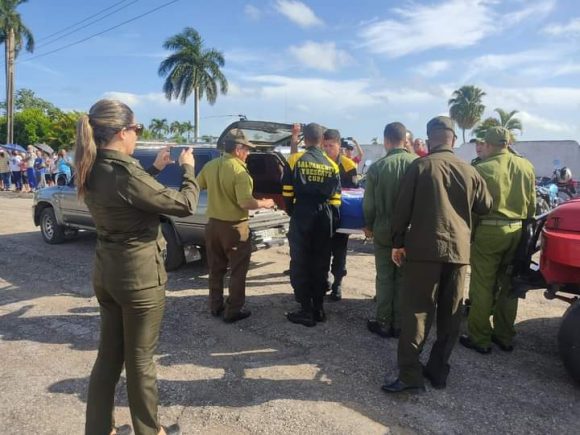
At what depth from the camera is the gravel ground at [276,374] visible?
126 inches

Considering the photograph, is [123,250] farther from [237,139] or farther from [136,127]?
[237,139]

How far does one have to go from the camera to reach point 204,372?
391 centimetres

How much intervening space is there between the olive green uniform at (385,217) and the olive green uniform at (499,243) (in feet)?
2.36

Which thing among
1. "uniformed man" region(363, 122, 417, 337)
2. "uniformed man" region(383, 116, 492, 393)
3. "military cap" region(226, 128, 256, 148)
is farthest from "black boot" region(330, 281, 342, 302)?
"uniformed man" region(383, 116, 492, 393)

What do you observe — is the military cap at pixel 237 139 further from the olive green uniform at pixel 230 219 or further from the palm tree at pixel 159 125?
the palm tree at pixel 159 125

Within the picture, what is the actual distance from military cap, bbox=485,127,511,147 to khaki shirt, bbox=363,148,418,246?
2.34 feet

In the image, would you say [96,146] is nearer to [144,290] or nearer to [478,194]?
[144,290]

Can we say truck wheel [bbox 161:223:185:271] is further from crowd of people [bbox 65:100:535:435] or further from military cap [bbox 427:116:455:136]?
military cap [bbox 427:116:455:136]

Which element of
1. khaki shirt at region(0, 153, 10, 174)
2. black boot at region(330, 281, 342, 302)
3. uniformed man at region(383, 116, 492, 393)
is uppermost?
khaki shirt at region(0, 153, 10, 174)

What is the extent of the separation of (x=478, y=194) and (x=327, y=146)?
7.37 feet

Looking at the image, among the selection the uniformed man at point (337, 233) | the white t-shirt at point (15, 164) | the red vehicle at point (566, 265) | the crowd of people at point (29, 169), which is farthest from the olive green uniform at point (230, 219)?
the white t-shirt at point (15, 164)

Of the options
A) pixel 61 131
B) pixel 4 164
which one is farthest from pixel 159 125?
pixel 4 164

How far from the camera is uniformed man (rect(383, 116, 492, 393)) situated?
11.1 ft

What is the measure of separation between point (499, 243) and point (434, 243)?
116 cm
